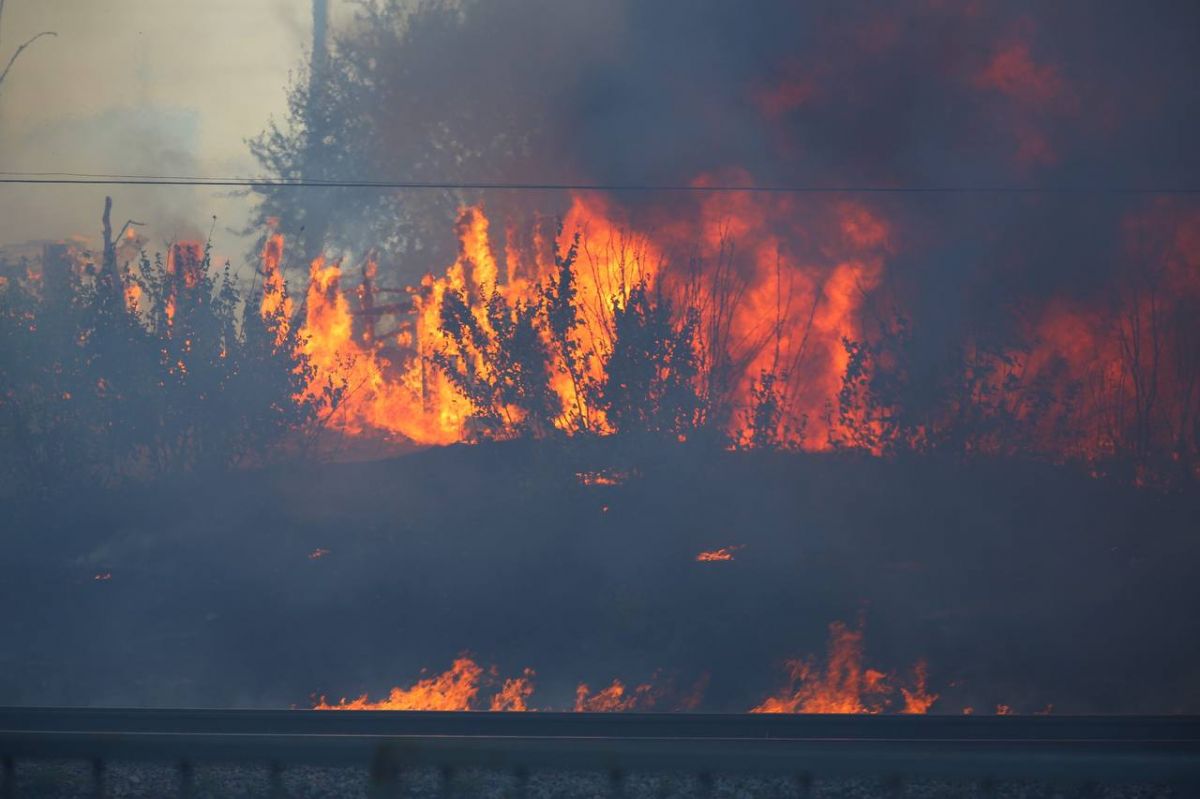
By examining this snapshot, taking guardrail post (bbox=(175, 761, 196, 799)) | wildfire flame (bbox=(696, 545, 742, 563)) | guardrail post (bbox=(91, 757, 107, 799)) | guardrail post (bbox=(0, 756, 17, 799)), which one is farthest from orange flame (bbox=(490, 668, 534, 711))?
guardrail post (bbox=(0, 756, 17, 799))

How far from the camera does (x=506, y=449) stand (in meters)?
15.7

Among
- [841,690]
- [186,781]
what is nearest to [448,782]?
[186,781]

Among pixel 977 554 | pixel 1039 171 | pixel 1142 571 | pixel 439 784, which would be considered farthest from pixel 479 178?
pixel 439 784

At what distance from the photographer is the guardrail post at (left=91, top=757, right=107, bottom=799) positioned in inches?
268

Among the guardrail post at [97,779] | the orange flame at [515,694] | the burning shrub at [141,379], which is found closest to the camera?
the guardrail post at [97,779]

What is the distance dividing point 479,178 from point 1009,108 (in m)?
9.61

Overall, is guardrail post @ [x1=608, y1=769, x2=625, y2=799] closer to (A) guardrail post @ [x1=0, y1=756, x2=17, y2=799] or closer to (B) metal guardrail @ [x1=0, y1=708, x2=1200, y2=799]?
(B) metal guardrail @ [x1=0, y1=708, x2=1200, y2=799]

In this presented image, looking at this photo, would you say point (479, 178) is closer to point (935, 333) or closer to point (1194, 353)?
point (935, 333)

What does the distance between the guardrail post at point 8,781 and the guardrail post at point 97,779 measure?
465 millimetres

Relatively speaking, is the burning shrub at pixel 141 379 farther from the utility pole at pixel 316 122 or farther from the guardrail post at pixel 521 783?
the guardrail post at pixel 521 783

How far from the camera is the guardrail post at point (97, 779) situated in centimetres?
681

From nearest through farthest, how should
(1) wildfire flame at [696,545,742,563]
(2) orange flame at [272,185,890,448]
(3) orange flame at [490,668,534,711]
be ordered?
(3) orange flame at [490,668,534,711] → (1) wildfire flame at [696,545,742,563] → (2) orange flame at [272,185,890,448]

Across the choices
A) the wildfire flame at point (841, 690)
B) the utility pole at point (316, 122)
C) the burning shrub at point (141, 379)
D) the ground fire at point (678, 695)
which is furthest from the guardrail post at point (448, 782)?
the utility pole at point (316, 122)

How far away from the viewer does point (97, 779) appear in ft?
22.6
